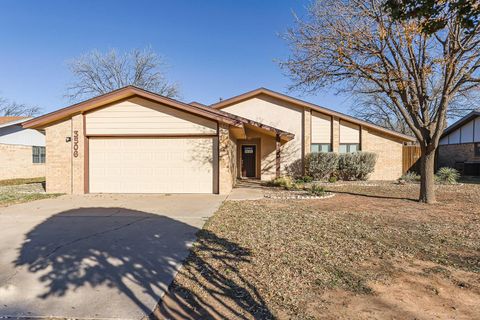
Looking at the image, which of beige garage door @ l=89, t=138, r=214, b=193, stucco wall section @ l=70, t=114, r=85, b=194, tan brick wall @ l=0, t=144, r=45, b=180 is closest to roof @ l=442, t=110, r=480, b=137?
beige garage door @ l=89, t=138, r=214, b=193

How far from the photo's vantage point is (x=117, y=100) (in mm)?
11547

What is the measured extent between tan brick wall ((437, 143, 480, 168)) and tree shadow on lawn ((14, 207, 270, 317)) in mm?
22007

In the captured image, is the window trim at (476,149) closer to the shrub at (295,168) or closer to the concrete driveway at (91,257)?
the shrub at (295,168)

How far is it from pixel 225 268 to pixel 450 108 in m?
36.1

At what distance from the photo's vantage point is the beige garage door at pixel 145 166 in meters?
11.6

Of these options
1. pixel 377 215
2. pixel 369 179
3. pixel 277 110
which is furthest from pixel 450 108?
pixel 377 215

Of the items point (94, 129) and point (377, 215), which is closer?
point (377, 215)

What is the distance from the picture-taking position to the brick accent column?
56.5ft

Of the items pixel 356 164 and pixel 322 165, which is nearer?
pixel 322 165

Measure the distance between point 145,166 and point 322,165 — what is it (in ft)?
31.3

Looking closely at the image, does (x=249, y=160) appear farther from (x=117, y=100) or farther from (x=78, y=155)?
(x=78, y=155)

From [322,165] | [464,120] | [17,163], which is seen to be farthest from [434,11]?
[17,163]

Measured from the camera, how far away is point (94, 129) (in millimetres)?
11625

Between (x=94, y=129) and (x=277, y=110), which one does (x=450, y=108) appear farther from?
(x=94, y=129)
